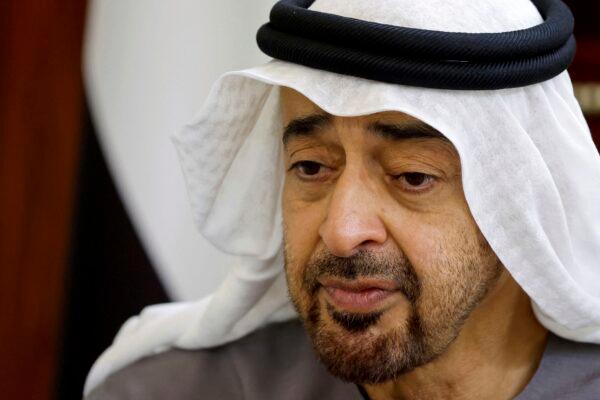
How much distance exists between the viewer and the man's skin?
1.63 meters

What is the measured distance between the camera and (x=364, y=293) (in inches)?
64.7

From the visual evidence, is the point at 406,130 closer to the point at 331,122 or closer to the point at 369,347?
the point at 331,122

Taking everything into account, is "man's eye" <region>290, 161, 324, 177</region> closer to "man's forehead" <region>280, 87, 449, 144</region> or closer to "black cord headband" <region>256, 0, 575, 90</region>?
"man's forehead" <region>280, 87, 449, 144</region>

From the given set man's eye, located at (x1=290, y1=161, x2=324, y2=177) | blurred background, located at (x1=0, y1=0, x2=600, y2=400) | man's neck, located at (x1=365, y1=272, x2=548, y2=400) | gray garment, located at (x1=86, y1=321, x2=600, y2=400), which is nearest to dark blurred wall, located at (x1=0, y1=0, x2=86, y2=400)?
blurred background, located at (x1=0, y1=0, x2=600, y2=400)

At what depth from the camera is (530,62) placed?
1633 mm

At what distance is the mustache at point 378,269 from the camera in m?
1.62

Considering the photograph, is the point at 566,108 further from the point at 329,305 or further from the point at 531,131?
the point at 329,305

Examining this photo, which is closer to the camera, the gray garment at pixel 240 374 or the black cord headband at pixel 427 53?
the black cord headband at pixel 427 53

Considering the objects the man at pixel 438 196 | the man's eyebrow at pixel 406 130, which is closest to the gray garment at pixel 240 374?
the man at pixel 438 196

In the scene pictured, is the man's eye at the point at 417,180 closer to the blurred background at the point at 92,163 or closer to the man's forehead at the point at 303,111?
the man's forehead at the point at 303,111

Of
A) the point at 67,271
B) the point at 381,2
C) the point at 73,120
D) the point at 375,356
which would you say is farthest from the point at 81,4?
the point at 375,356

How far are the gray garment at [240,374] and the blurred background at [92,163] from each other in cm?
81

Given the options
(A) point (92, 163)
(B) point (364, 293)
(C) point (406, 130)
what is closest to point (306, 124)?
(C) point (406, 130)

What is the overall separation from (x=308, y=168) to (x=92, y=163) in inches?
48.0
